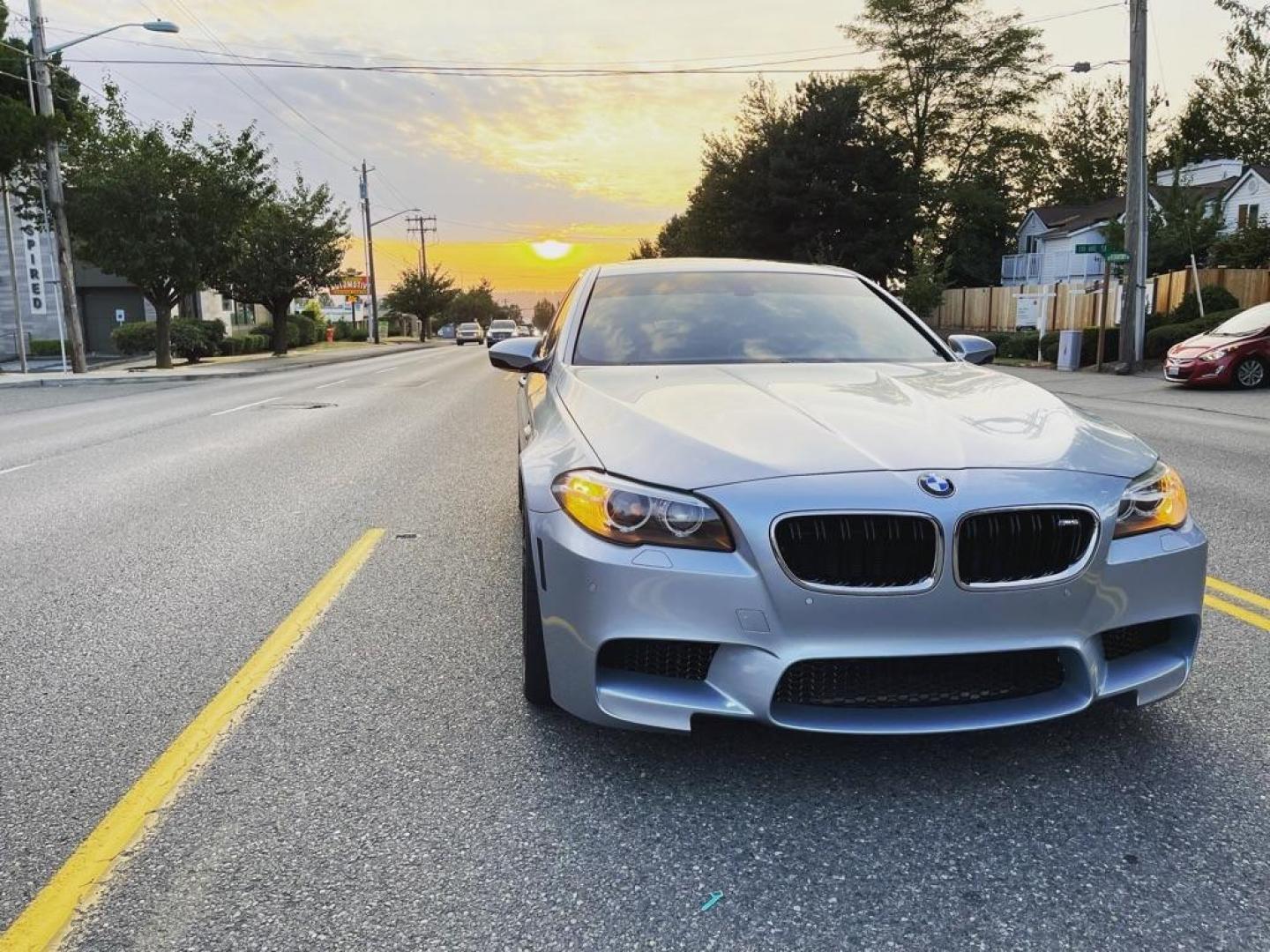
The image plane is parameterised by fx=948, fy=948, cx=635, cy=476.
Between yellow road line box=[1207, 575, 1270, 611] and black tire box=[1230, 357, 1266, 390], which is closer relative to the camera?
yellow road line box=[1207, 575, 1270, 611]

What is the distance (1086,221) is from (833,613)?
57296mm

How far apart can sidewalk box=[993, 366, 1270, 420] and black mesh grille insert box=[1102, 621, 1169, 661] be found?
34.6 feet

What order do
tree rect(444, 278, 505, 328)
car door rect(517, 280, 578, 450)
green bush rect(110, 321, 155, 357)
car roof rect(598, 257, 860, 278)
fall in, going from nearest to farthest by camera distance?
1. car door rect(517, 280, 578, 450)
2. car roof rect(598, 257, 860, 278)
3. green bush rect(110, 321, 155, 357)
4. tree rect(444, 278, 505, 328)

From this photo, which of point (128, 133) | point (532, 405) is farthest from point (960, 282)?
point (532, 405)

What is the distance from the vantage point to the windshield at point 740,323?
4160mm

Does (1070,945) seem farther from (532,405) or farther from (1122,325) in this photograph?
(1122,325)

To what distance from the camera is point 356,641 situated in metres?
4.03

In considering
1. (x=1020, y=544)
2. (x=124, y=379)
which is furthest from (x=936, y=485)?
(x=124, y=379)

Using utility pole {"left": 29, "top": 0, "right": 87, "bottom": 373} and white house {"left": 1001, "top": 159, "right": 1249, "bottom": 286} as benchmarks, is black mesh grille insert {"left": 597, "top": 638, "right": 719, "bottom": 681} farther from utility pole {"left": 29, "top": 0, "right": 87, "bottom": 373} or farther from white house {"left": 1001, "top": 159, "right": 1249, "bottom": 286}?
white house {"left": 1001, "top": 159, "right": 1249, "bottom": 286}

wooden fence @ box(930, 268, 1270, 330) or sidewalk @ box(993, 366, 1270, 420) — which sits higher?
wooden fence @ box(930, 268, 1270, 330)

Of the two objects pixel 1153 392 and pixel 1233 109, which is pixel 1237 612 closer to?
pixel 1153 392

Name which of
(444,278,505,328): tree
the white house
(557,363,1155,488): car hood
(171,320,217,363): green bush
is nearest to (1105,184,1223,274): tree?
the white house

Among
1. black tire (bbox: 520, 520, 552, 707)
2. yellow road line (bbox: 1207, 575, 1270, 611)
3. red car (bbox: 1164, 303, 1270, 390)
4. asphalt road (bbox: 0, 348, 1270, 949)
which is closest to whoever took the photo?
asphalt road (bbox: 0, 348, 1270, 949)

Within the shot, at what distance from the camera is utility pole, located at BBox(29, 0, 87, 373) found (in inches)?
936
